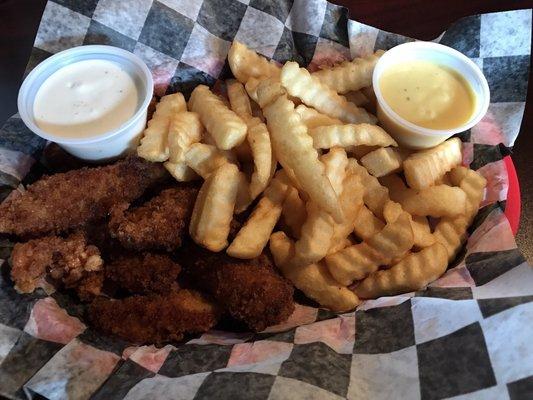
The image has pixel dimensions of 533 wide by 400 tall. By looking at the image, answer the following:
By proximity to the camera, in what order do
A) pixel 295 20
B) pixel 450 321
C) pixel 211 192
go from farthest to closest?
pixel 295 20 → pixel 211 192 → pixel 450 321

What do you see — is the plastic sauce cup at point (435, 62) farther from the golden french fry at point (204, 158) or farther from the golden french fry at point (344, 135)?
the golden french fry at point (204, 158)

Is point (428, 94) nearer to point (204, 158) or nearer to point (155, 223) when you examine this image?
point (204, 158)

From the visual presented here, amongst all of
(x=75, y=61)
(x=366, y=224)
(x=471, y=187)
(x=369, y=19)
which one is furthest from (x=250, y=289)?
(x=369, y=19)

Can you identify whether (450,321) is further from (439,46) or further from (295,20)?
(295,20)

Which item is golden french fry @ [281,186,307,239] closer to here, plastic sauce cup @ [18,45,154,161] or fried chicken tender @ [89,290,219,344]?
fried chicken tender @ [89,290,219,344]

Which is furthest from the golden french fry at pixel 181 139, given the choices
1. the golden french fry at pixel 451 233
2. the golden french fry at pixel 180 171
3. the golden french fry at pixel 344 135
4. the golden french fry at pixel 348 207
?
the golden french fry at pixel 451 233

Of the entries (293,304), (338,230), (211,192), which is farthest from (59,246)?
(338,230)
